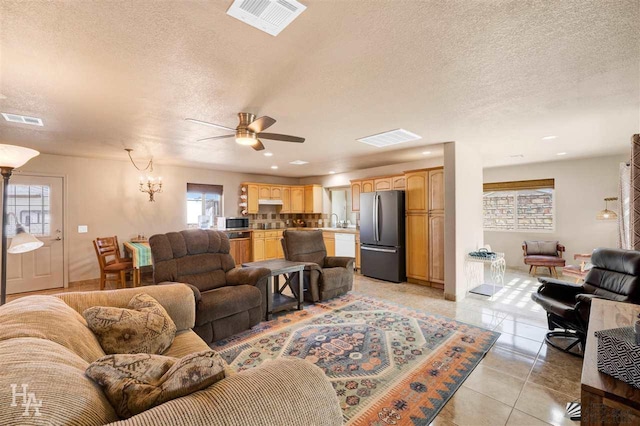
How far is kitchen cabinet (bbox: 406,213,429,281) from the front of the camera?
5.11 meters

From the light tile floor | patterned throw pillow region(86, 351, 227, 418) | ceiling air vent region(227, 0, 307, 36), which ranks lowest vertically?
the light tile floor

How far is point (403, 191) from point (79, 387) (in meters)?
5.34

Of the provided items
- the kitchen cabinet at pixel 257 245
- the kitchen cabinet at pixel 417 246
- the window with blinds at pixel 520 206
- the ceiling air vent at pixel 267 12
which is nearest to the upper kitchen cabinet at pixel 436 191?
the kitchen cabinet at pixel 417 246

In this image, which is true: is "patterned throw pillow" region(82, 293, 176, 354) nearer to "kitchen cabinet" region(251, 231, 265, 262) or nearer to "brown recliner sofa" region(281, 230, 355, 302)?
"brown recliner sofa" region(281, 230, 355, 302)

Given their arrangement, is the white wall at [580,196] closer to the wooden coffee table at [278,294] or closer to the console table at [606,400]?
the wooden coffee table at [278,294]

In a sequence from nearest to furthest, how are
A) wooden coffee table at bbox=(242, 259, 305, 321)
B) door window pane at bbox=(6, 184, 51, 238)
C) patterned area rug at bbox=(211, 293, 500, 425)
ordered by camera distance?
patterned area rug at bbox=(211, 293, 500, 425)
wooden coffee table at bbox=(242, 259, 305, 321)
door window pane at bbox=(6, 184, 51, 238)

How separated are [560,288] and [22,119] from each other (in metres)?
6.37

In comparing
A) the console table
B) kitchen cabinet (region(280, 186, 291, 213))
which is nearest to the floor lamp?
the console table

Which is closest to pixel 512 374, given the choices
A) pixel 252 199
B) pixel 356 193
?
pixel 356 193

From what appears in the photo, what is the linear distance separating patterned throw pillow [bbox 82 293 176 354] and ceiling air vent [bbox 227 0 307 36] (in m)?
1.88

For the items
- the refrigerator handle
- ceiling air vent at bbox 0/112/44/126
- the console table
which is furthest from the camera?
the refrigerator handle

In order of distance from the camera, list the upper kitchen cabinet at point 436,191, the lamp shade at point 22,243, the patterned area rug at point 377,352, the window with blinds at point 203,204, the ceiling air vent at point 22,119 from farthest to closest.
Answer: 1. the window with blinds at point 203,204
2. the upper kitchen cabinet at point 436,191
3. the ceiling air vent at point 22,119
4. the patterned area rug at point 377,352
5. the lamp shade at point 22,243

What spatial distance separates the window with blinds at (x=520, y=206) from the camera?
241 inches

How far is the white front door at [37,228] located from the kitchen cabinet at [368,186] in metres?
5.97
